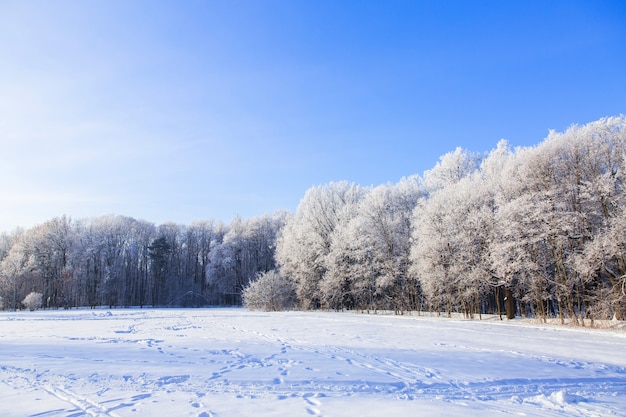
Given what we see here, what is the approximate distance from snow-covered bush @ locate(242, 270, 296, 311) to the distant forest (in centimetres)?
30

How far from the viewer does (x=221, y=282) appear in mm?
75562

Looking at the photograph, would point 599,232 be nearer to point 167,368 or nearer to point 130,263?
point 167,368

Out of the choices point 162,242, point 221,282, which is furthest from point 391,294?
point 162,242

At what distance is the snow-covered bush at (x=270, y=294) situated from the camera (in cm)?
5256

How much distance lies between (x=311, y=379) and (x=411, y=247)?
105 ft

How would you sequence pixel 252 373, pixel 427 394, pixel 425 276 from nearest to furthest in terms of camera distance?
pixel 427 394
pixel 252 373
pixel 425 276

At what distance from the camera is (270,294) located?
52594 mm

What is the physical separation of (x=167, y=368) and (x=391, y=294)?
38.9m

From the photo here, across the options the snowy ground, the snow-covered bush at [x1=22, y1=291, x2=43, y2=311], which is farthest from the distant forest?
the snowy ground

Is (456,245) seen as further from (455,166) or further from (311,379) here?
(311,379)

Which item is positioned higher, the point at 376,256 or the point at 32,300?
the point at 376,256

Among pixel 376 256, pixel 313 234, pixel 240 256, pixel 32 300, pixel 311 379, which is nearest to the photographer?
pixel 311 379

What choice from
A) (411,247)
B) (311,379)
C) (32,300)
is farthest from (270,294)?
(311,379)

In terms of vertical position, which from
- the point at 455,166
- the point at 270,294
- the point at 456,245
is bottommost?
the point at 270,294
